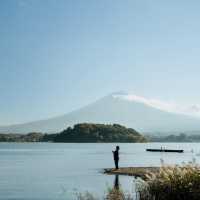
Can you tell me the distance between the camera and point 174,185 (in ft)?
62.1

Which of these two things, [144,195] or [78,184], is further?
[78,184]

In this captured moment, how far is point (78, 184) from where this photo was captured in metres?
41.7

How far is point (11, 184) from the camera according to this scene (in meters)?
42.7

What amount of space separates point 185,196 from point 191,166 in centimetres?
132

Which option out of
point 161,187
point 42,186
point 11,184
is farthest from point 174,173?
point 11,184

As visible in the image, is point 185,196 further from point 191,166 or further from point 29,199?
point 29,199

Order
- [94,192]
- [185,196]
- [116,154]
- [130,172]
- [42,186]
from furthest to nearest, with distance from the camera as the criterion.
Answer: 1. [116,154]
2. [130,172]
3. [42,186]
4. [94,192]
5. [185,196]

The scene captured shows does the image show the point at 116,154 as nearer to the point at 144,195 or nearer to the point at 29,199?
the point at 29,199

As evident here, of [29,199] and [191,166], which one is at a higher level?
[191,166]

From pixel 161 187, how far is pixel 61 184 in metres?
23.6

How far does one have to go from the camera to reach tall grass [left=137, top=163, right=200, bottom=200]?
18750 millimetres

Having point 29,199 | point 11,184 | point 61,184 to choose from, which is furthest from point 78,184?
point 29,199

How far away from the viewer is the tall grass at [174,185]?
18.8 metres

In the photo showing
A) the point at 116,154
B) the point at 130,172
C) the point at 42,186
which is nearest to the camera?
→ the point at 42,186
